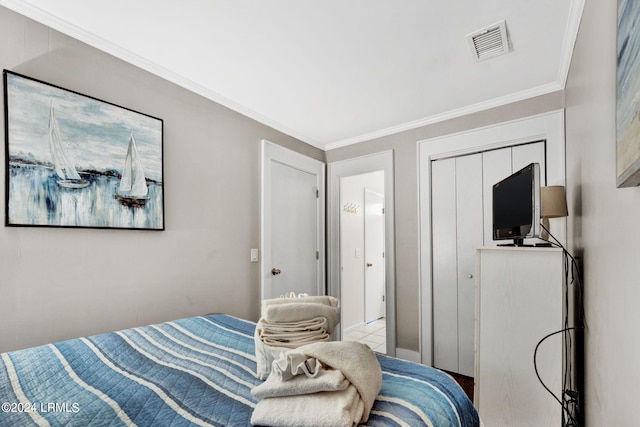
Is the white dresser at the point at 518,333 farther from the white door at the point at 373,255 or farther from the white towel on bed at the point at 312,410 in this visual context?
the white door at the point at 373,255

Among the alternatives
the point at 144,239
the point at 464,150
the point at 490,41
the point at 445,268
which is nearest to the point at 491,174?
the point at 464,150

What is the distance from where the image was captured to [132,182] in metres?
2.00

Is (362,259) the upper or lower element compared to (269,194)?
lower

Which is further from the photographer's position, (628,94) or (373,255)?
(373,255)

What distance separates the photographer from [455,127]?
2957mm

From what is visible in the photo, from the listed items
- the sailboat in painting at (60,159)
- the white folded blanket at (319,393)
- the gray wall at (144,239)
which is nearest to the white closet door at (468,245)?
the gray wall at (144,239)

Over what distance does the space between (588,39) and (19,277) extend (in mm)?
2946

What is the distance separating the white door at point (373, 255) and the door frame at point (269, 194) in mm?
1018

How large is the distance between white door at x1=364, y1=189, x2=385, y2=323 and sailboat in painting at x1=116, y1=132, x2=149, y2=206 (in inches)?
121

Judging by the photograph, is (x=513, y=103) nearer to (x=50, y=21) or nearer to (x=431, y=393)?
(x=431, y=393)

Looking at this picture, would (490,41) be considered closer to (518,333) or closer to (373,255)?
(518,333)

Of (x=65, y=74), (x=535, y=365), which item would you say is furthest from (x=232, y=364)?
(x=65, y=74)

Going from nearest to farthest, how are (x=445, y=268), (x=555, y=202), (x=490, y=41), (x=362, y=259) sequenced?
1. (x=555, y=202)
2. (x=490, y=41)
3. (x=445, y=268)
4. (x=362, y=259)

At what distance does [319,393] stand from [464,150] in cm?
260
